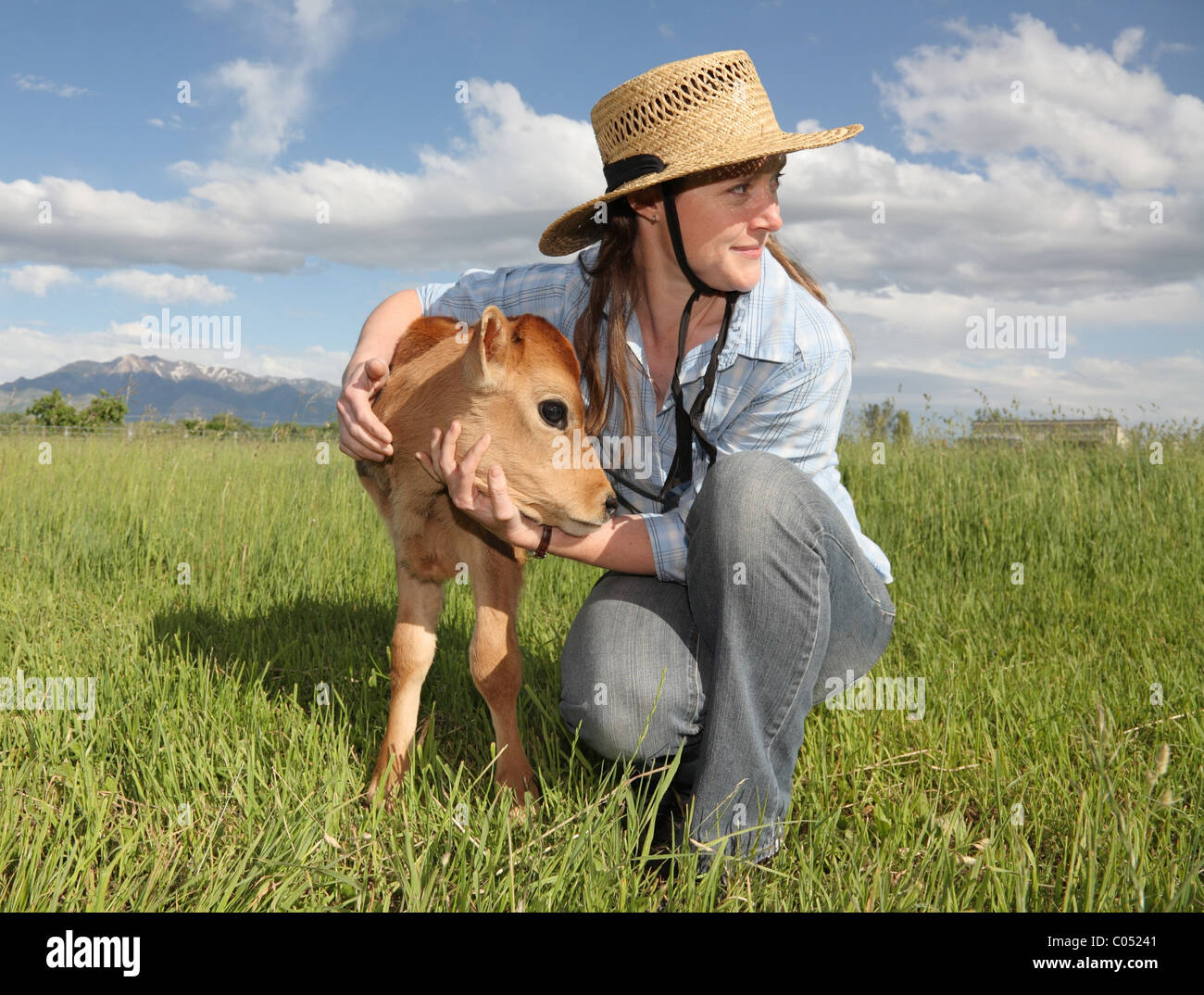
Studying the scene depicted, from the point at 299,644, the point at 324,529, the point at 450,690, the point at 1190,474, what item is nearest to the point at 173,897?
the point at 450,690

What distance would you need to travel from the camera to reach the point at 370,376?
3322 mm

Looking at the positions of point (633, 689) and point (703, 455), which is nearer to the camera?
point (633, 689)

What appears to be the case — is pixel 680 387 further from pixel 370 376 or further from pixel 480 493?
pixel 370 376

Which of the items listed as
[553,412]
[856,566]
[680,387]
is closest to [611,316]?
[680,387]

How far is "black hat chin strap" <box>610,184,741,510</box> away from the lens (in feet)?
10.1

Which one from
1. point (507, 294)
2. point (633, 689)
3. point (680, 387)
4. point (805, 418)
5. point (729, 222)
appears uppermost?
point (729, 222)

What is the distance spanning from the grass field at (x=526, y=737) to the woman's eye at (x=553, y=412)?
3.70 feet

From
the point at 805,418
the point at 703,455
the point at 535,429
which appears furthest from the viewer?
the point at 703,455

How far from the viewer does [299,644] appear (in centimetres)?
416

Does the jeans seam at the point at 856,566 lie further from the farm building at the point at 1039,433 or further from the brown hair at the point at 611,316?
the farm building at the point at 1039,433

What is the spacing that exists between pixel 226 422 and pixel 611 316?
678 cm

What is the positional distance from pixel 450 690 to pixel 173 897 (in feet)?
5.41

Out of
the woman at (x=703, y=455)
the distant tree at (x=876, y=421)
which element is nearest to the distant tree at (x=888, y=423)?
the distant tree at (x=876, y=421)

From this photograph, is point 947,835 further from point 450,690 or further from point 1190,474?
point 1190,474
